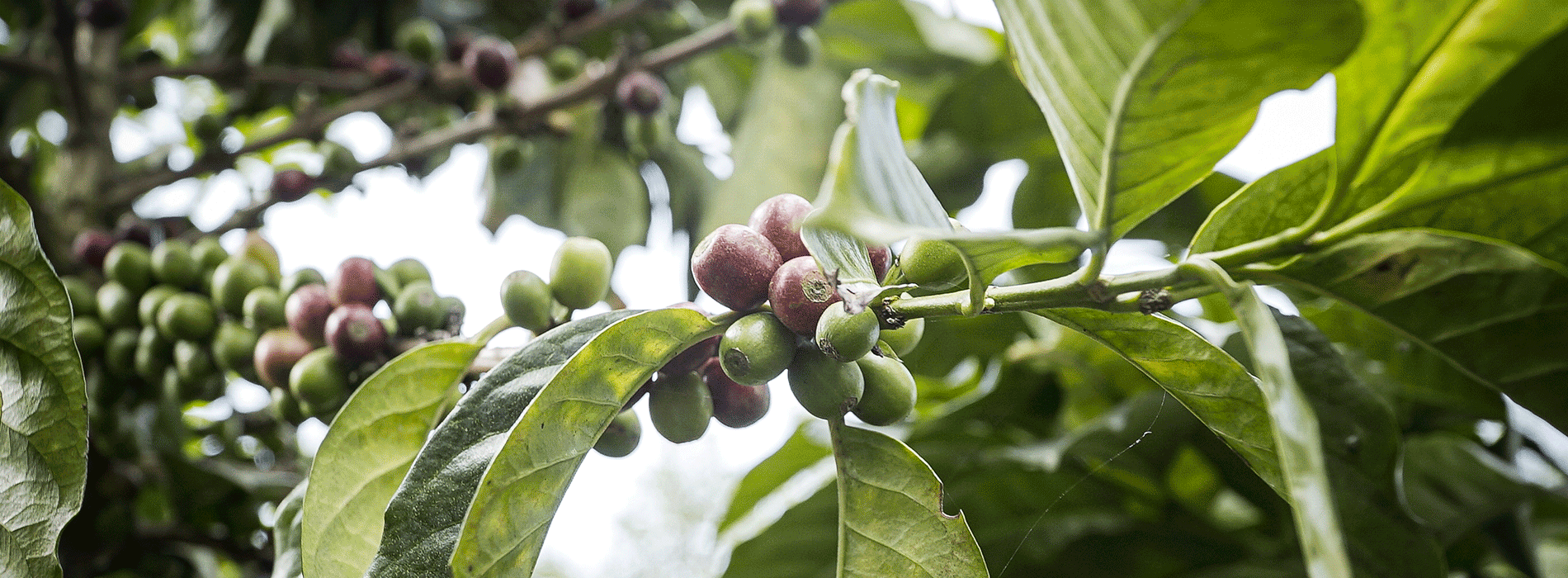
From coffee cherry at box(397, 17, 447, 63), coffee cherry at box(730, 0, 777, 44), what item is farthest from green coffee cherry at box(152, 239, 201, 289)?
coffee cherry at box(730, 0, 777, 44)

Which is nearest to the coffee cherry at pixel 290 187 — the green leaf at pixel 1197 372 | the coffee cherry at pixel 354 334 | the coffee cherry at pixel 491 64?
the coffee cherry at pixel 491 64

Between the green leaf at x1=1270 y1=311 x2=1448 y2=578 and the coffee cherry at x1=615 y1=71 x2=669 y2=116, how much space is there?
0.85m

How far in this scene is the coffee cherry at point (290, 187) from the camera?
3.99ft

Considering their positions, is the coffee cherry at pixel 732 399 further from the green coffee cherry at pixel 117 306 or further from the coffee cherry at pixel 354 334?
the green coffee cherry at pixel 117 306

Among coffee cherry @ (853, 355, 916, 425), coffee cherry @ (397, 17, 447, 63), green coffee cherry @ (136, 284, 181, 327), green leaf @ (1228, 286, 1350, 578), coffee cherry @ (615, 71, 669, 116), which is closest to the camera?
green leaf @ (1228, 286, 1350, 578)

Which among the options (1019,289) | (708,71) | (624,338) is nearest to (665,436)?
(624,338)

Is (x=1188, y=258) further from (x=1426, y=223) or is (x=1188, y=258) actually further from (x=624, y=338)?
(x=624, y=338)

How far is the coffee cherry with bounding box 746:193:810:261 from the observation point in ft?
1.87

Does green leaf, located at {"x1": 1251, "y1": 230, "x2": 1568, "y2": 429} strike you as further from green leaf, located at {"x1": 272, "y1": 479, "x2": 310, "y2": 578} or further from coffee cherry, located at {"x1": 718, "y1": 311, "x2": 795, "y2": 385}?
green leaf, located at {"x1": 272, "y1": 479, "x2": 310, "y2": 578}

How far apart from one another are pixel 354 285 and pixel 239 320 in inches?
11.6

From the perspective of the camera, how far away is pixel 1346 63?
0.45 m

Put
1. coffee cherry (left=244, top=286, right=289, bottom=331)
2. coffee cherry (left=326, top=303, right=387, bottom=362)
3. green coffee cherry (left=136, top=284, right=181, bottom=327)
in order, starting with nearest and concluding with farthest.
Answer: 1. coffee cherry (left=326, top=303, right=387, bottom=362)
2. coffee cherry (left=244, top=286, right=289, bottom=331)
3. green coffee cherry (left=136, top=284, right=181, bottom=327)

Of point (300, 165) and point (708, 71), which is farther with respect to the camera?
point (300, 165)

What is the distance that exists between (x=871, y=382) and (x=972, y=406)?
25.6 inches
